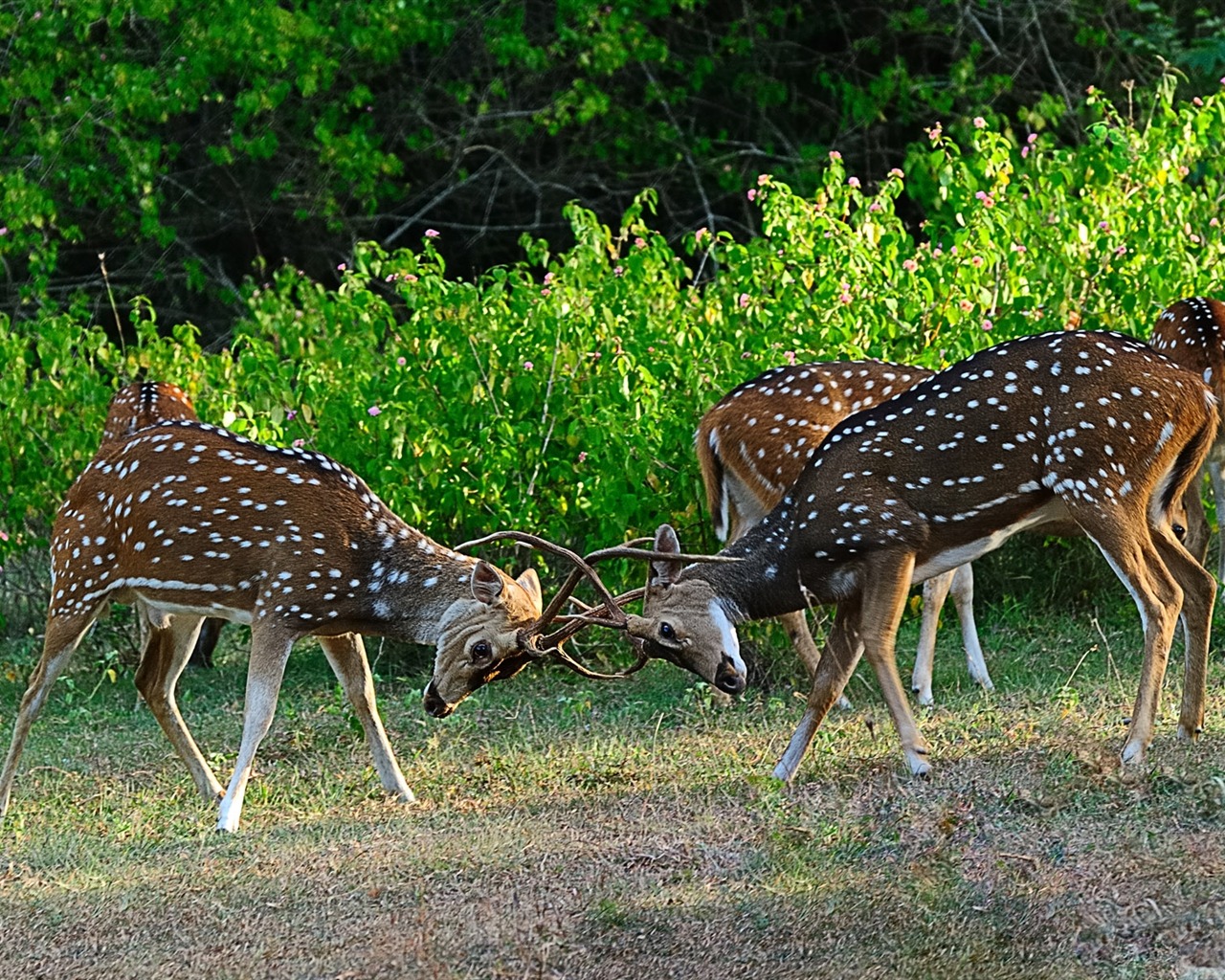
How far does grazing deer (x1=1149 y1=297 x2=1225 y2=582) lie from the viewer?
8.14m

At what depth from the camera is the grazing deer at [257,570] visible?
702 cm

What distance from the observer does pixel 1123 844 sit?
568 cm

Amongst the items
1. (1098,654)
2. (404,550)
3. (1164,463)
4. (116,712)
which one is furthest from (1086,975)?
(116,712)

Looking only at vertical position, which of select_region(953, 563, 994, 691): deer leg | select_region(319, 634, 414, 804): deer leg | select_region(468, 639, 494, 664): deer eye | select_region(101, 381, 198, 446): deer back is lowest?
select_region(953, 563, 994, 691): deer leg

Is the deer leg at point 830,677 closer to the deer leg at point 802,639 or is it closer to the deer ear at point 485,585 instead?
the deer leg at point 802,639

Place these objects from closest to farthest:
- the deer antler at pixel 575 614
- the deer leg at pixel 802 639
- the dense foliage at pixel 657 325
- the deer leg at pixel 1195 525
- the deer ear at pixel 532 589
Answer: the deer antler at pixel 575 614, the deer ear at pixel 532 589, the deer leg at pixel 802 639, the deer leg at pixel 1195 525, the dense foliage at pixel 657 325

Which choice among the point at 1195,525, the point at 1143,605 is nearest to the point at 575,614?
the point at 1143,605

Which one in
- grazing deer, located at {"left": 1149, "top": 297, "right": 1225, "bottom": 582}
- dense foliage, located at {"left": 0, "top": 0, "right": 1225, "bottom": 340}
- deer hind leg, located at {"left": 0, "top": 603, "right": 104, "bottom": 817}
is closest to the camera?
deer hind leg, located at {"left": 0, "top": 603, "right": 104, "bottom": 817}

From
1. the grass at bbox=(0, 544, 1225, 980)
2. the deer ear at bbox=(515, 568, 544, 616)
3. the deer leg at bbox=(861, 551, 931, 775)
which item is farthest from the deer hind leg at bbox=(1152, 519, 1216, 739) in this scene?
the deer ear at bbox=(515, 568, 544, 616)

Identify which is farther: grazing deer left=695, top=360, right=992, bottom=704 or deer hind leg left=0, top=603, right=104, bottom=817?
grazing deer left=695, top=360, right=992, bottom=704

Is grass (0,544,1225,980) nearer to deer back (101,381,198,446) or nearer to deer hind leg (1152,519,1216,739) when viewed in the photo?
deer hind leg (1152,519,1216,739)

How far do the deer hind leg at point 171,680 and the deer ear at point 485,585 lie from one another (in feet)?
4.64

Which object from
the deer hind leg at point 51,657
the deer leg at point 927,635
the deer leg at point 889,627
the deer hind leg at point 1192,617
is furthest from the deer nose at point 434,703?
the deer hind leg at point 1192,617

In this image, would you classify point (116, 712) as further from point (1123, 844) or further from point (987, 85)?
point (987, 85)
